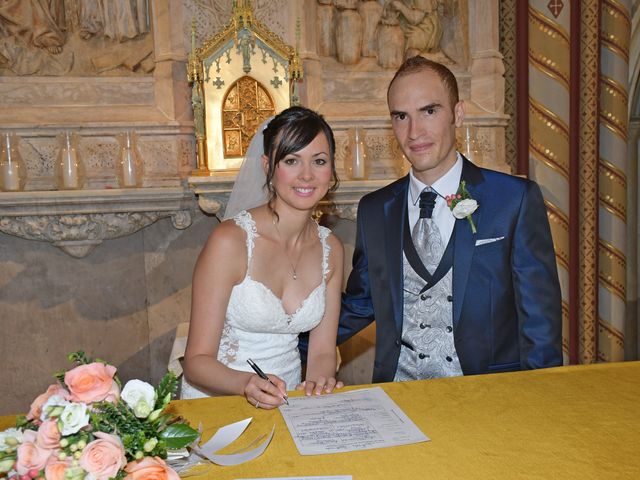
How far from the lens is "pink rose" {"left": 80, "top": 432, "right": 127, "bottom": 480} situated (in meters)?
0.99

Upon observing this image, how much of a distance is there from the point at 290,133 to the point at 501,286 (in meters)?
0.97

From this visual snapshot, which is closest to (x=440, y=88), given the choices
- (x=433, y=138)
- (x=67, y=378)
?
(x=433, y=138)

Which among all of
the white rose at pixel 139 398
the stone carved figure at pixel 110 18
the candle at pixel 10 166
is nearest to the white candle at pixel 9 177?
the candle at pixel 10 166

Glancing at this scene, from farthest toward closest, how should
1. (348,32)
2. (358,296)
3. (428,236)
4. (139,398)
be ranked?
(348,32)
(358,296)
(428,236)
(139,398)

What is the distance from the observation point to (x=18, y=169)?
4051 millimetres

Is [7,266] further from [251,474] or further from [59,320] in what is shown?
[251,474]

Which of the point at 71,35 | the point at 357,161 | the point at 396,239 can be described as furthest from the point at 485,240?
the point at 71,35

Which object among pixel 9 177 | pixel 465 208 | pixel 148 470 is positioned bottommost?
pixel 148 470

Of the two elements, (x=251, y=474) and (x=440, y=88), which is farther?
(x=440, y=88)

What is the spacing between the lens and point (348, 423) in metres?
1.59

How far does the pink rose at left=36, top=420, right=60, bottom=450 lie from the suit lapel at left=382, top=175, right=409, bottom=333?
5.03 ft

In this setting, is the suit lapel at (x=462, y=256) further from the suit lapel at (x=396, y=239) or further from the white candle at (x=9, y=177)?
the white candle at (x=9, y=177)

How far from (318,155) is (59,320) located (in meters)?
2.77

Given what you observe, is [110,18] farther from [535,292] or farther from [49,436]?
[49,436]
